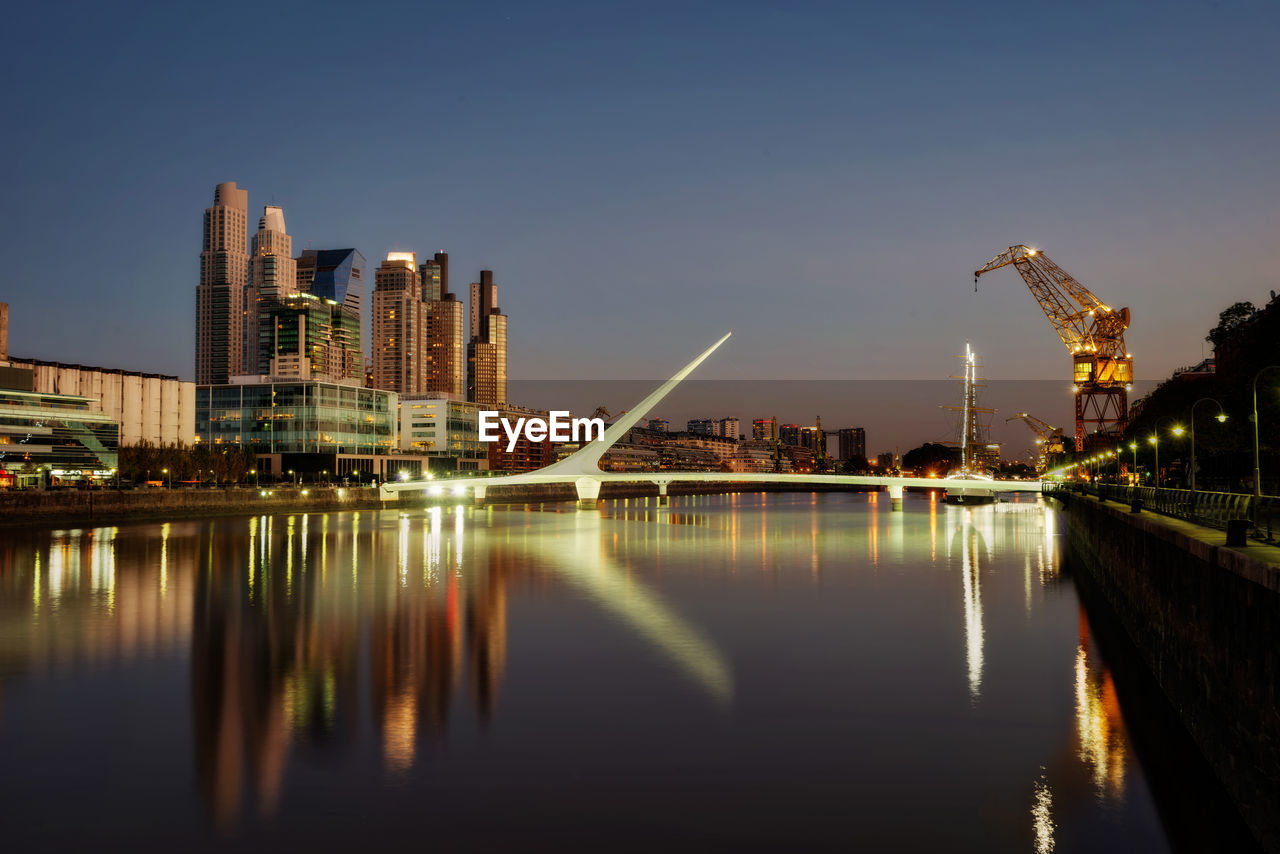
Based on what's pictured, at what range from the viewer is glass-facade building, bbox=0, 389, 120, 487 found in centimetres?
7731

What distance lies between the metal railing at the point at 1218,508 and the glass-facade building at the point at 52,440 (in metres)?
74.3

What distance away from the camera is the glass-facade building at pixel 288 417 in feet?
342

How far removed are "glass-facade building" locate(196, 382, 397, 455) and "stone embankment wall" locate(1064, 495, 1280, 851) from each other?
95239 millimetres

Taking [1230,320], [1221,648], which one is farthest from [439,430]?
[1221,648]

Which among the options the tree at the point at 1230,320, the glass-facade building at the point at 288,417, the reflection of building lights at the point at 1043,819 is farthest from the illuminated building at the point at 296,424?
the reflection of building lights at the point at 1043,819

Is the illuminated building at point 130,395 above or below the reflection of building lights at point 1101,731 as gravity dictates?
above

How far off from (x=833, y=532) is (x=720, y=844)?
167ft

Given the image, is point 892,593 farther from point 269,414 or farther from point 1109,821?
point 269,414

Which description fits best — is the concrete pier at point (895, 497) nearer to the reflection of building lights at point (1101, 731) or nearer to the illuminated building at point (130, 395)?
the illuminated building at point (130, 395)

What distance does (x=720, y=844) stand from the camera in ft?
32.2

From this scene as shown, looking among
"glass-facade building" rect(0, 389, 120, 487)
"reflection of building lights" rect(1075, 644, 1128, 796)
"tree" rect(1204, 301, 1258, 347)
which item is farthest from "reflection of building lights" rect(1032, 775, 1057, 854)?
"glass-facade building" rect(0, 389, 120, 487)

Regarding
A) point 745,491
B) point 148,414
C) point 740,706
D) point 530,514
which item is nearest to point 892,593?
point 740,706

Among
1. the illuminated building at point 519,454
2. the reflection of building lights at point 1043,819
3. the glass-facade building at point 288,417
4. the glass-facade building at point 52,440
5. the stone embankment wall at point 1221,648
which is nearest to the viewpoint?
the stone embankment wall at point 1221,648

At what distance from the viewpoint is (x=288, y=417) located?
105 m
